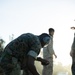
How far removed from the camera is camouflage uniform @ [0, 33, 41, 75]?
536cm

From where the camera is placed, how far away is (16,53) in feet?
17.7

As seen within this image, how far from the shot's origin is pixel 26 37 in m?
5.41

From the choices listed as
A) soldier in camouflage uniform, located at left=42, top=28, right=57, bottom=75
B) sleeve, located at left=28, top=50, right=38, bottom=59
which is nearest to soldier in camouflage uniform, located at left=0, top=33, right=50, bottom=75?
sleeve, located at left=28, top=50, right=38, bottom=59

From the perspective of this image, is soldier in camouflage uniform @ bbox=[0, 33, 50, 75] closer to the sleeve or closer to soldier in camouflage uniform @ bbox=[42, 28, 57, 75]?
the sleeve

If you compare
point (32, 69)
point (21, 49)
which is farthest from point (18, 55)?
point (32, 69)

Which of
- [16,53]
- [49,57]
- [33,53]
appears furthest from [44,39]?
[49,57]

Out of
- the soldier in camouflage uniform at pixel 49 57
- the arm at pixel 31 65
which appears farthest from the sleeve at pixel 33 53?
the soldier in camouflage uniform at pixel 49 57

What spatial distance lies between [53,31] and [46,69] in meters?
1.43

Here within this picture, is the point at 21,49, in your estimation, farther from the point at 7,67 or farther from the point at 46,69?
the point at 46,69

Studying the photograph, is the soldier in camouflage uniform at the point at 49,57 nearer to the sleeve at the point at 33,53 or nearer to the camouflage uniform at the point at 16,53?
the camouflage uniform at the point at 16,53

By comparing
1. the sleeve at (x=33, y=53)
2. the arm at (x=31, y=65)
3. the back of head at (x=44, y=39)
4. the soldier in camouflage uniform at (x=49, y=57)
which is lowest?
the soldier in camouflage uniform at (x=49, y=57)

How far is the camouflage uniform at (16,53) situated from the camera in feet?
17.6

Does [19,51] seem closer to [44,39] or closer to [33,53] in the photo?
[33,53]

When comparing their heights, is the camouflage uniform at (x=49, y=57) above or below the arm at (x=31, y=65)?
below
